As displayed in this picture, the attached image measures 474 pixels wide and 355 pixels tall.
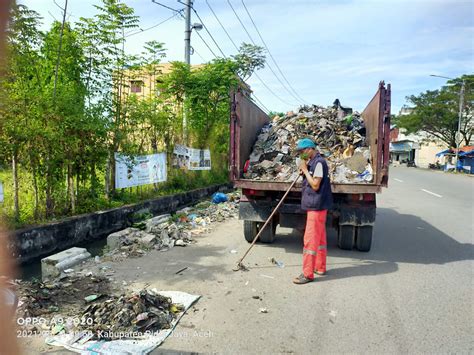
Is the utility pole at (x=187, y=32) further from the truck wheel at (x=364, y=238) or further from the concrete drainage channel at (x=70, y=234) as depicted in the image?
the truck wheel at (x=364, y=238)

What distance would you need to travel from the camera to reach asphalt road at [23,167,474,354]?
309cm

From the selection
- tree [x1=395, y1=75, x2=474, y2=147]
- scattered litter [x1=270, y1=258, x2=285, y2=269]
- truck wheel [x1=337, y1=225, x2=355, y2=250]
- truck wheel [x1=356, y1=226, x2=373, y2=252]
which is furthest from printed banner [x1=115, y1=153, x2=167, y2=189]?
tree [x1=395, y1=75, x2=474, y2=147]

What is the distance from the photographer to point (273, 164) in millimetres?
6434

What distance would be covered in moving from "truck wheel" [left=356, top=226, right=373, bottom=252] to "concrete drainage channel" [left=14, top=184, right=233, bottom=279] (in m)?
4.48

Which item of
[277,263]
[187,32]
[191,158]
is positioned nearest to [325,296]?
[277,263]

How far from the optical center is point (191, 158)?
12.0m

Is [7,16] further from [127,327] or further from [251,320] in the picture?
[251,320]

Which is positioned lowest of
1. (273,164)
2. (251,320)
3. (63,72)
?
(251,320)

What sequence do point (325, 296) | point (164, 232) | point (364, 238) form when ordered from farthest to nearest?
point (164, 232) < point (364, 238) < point (325, 296)

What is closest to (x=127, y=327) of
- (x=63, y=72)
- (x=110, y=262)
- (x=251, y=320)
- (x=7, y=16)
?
(x=251, y=320)

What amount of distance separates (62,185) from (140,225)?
1.63m

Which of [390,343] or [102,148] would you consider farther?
[102,148]

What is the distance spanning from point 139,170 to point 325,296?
6.18 metres

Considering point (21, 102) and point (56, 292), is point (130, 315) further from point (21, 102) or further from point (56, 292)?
point (21, 102)
